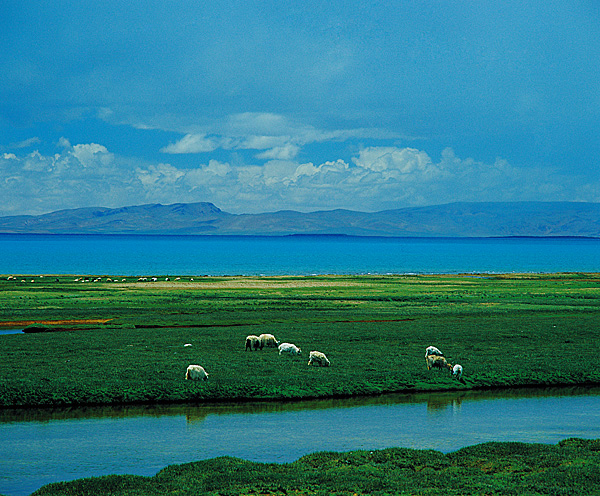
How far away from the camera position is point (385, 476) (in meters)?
15.1

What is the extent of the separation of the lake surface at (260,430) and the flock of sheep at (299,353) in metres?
2.03

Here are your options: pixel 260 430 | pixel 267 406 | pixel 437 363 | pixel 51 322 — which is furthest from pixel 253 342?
pixel 51 322

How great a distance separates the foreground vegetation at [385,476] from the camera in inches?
561

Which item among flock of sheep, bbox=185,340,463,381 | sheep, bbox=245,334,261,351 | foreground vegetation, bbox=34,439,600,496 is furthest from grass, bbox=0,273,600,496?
sheep, bbox=245,334,261,351

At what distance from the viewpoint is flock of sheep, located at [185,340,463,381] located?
2488 centimetres

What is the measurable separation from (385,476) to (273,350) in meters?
17.6

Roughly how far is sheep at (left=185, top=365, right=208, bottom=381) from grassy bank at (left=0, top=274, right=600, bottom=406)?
356 mm

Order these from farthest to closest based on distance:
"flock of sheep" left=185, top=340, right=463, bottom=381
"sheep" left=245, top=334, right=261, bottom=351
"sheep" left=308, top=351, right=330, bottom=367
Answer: "sheep" left=245, top=334, right=261, bottom=351, "sheep" left=308, top=351, right=330, bottom=367, "flock of sheep" left=185, top=340, right=463, bottom=381

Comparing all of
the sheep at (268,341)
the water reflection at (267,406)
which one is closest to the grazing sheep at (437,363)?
the water reflection at (267,406)

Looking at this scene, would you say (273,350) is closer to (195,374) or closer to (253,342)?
(253,342)

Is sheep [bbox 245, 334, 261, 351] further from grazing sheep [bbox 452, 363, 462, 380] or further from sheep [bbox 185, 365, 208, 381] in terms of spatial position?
grazing sheep [bbox 452, 363, 462, 380]

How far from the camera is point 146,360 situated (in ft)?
94.8

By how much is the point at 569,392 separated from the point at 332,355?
1095 cm

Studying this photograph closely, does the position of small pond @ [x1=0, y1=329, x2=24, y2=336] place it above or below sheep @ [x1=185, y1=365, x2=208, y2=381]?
below
